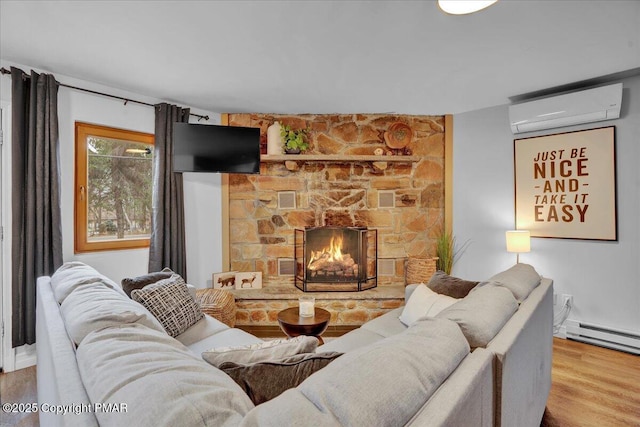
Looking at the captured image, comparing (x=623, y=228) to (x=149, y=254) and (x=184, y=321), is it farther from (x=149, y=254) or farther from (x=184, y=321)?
(x=149, y=254)

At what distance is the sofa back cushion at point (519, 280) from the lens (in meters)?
1.69

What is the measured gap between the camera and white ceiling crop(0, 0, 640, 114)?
1.83 m

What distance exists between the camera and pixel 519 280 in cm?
183

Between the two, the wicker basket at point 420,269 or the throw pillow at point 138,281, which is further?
the wicker basket at point 420,269

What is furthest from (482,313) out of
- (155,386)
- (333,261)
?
(333,261)

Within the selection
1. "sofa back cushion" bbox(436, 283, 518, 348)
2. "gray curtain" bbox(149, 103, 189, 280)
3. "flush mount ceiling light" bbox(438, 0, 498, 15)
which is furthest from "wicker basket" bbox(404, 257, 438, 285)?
"flush mount ceiling light" bbox(438, 0, 498, 15)

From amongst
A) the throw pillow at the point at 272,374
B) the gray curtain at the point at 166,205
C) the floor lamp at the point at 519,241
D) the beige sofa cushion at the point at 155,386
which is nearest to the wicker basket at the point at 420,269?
the floor lamp at the point at 519,241

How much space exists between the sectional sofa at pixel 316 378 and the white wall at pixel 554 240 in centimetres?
209

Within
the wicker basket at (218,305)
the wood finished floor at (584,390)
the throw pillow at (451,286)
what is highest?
the throw pillow at (451,286)

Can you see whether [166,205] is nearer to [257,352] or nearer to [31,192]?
[31,192]

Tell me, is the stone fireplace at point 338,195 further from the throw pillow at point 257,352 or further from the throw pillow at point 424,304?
the throw pillow at point 257,352

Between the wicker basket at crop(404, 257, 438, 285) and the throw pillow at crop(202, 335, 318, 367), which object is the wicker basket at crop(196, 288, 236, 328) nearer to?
the throw pillow at crop(202, 335, 318, 367)

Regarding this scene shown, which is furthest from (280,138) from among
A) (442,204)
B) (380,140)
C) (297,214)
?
(442,204)

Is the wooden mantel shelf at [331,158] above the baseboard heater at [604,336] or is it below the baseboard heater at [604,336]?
above
